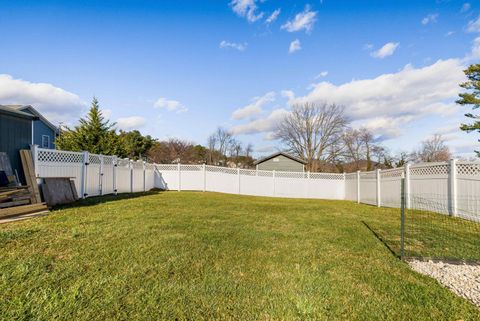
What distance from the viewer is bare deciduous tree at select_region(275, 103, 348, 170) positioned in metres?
29.2

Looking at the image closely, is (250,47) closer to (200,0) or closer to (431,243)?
(200,0)

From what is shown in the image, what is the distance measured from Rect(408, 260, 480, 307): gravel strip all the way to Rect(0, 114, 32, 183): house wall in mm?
9133

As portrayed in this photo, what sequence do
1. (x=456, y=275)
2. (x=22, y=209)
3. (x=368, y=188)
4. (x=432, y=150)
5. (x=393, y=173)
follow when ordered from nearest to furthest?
(x=456, y=275)
(x=22, y=209)
(x=393, y=173)
(x=368, y=188)
(x=432, y=150)

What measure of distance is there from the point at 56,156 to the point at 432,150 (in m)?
44.8

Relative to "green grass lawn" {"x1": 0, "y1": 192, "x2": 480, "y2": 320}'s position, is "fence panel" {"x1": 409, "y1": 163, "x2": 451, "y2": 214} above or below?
above

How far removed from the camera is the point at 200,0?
32.6ft

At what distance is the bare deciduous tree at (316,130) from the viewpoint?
29.2m

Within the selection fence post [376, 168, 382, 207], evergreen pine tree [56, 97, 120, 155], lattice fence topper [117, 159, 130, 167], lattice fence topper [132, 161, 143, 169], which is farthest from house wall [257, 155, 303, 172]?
lattice fence topper [117, 159, 130, 167]

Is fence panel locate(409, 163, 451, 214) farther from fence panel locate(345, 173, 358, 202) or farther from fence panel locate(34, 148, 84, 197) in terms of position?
fence panel locate(34, 148, 84, 197)

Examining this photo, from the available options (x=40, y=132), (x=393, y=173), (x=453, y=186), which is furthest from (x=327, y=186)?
(x=40, y=132)

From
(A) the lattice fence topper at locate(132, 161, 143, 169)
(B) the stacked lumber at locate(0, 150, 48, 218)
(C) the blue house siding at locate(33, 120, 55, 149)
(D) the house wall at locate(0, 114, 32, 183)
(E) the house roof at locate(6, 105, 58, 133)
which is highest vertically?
(E) the house roof at locate(6, 105, 58, 133)

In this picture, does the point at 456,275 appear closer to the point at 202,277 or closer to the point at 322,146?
the point at 202,277

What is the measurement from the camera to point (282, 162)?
22.4 m

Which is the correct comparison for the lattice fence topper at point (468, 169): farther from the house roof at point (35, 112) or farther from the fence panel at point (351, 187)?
the house roof at point (35, 112)
